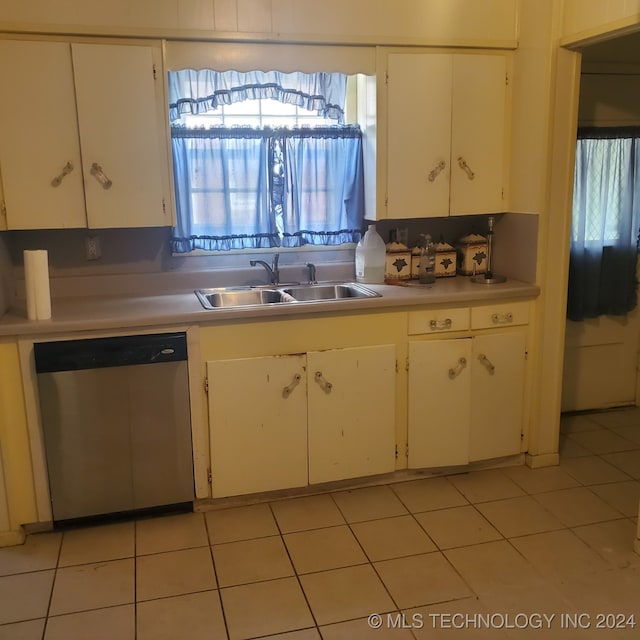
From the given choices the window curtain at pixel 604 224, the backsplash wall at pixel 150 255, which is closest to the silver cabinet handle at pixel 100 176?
the backsplash wall at pixel 150 255

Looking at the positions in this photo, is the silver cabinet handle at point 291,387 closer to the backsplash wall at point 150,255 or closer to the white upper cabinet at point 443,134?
the backsplash wall at point 150,255

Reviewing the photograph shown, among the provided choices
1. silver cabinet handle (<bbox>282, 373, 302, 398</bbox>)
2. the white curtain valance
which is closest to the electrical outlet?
the white curtain valance

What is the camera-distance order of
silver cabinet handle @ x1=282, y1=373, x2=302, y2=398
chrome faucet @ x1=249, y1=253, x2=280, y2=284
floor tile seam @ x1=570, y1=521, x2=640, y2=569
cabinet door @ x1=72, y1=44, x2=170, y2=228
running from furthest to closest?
1. chrome faucet @ x1=249, y1=253, x2=280, y2=284
2. silver cabinet handle @ x1=282, y1=373, x2=302, y2=398
3. cabinet door @ x1=72, y1=44, x2=170, y2=228
4. floor tile seam @ x1=570, y1=521, x2=640, y2=569

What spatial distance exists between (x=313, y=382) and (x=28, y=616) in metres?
1.36

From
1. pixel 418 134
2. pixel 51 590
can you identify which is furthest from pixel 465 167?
pixel 51 590

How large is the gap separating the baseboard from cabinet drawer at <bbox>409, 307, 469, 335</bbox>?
0.78 meters

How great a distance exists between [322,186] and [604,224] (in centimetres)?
164

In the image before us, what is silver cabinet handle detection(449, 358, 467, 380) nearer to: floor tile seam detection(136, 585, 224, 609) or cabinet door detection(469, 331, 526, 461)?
cabinet door detection(469, 331, 526, 461)

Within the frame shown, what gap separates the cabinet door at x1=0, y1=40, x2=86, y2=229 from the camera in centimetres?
259

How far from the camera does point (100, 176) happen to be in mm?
2744

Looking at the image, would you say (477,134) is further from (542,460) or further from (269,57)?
(542,460)

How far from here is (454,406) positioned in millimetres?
3059

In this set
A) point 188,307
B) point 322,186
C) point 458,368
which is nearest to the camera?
point 188,307

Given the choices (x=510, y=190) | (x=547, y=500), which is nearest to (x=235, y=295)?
(x=510, y=190)
